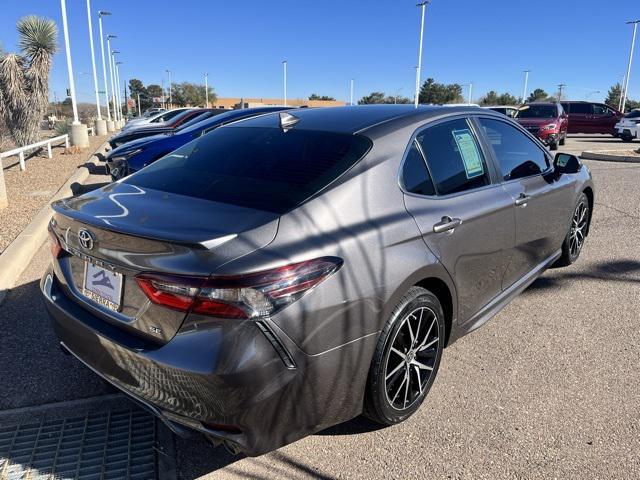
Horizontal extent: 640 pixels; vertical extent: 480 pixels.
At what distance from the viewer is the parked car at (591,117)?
26.7 metres

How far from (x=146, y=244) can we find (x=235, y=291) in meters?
0.47

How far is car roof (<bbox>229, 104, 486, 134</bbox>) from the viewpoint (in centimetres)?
309

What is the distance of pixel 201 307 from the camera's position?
2.02 m

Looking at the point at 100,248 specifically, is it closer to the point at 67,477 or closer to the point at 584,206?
the point at 67,477

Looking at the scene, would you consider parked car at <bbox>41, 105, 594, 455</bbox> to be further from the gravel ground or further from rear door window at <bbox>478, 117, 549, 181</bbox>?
the gravel ground

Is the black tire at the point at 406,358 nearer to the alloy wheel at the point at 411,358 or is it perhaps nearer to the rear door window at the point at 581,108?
the alloy wheel at the point at 411,358

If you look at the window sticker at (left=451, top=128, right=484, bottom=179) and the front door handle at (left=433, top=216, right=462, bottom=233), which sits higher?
the window sticker at (left=451, top=128, right=484, bottom=179)

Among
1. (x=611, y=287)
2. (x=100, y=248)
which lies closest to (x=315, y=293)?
(x=100, y=248)

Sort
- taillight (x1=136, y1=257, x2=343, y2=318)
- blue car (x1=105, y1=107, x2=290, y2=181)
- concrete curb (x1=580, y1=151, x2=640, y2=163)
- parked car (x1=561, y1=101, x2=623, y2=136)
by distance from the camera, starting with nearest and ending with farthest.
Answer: taillight (x1=136, y1=257, x2=343, y2=318), blue car (x1=105, y1=107, x2=290, y2=181), concrete curb (x1=580, y1=151, x2=640, y2=163), parked car (x1=561, y1=101, x2=623, y2=136)

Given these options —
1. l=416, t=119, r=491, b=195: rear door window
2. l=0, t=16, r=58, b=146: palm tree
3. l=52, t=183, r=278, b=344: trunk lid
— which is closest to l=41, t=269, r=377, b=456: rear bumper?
l=52, t=183, r=278, b=344: trunk lid

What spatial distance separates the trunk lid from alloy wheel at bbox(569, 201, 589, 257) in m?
4.01

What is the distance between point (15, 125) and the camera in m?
17.9

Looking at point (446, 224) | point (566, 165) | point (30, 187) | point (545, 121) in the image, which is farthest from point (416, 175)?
point (545, 121)

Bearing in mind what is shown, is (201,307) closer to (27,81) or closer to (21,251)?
(21,251)
